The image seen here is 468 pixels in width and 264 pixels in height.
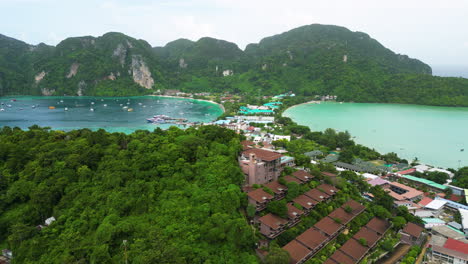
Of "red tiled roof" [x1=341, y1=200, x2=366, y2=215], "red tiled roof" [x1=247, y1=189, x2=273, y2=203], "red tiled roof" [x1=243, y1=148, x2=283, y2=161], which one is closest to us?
"red tiled roof" [x1=247, y1=189, x2=273, y2=203]

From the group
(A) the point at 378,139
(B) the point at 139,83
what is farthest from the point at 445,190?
(B) the point at 139,83

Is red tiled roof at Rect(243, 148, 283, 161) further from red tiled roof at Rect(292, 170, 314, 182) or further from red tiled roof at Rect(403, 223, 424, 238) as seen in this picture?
red tiled roof at Rect(403, 223, 424, 238)

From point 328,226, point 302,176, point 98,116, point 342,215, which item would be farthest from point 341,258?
point 98,116

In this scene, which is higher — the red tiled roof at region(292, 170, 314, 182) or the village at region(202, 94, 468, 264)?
the red tiled roof at region(292, 170, 314, 182)

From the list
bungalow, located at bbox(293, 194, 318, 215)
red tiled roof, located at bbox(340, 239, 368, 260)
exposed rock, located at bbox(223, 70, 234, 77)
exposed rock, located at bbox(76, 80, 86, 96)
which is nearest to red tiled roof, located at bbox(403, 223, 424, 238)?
red tiled roof, located at bbox(340, 239, 368, 260)

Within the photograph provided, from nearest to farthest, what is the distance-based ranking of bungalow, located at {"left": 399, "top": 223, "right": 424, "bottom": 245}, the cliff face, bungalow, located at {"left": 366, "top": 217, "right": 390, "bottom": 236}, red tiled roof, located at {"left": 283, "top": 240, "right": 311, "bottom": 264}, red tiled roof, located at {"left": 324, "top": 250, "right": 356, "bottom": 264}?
red tiled roof, located at {"left": 283, "top": 240, "right": 311, "bottom": 264}, red tiled roof, located at {"left": 324, "top": 250, "right": 356, "bottom": 264}, bungalow, located at {"left": 399, "top": 223, "right": 424, "bottom": 245}, bungalow, located at {"left": 366, "top": 217, "right": 390, "bottom": 236}, the cliff face

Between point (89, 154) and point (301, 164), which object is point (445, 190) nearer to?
point (301, 164)

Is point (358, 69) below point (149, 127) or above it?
above

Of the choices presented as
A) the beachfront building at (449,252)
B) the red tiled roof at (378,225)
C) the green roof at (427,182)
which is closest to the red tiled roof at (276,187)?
the red tiled roof at (378,225)
